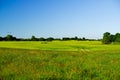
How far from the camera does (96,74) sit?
10219 mm

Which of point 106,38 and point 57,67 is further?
point 106,38

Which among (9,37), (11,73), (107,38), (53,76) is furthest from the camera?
(9,37)

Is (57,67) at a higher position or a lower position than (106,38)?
lower

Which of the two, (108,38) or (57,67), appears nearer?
(57,67)

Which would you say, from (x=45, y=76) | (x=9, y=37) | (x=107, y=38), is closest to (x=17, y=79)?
(x=45, y=76)

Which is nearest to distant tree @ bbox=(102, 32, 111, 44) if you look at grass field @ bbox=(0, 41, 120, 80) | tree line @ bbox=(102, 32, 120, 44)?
tree line @ bbox=(102, 32, 120, 44)

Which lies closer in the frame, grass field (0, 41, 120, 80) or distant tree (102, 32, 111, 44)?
grass field (0, 41, 120, 80)

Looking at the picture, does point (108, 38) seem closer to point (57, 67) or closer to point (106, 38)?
point (106, 38)

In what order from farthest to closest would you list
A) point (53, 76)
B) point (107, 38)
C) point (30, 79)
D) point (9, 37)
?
1. point (9, 37)
2. point (107, 38)
3. point (53, 76)
4. point (30, 79)

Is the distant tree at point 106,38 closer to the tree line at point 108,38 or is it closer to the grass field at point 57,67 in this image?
the tree line at point 108,38

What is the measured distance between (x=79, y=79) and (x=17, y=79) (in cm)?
244

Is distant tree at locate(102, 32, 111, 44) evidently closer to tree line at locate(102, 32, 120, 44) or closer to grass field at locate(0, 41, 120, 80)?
tree line at locate(102, 32, 120, 44)

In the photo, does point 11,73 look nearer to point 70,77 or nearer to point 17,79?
point 17,79

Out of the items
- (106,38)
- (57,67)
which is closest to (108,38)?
(106,38)
